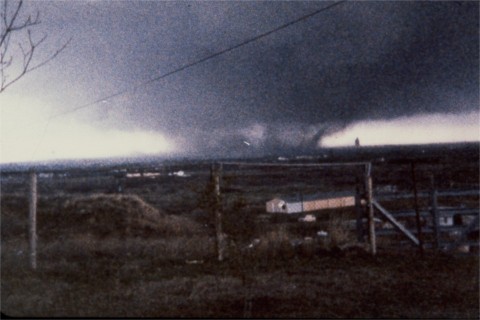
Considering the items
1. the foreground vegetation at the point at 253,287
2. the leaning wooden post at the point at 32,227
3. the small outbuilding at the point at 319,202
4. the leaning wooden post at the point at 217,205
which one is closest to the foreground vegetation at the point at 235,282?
the foreground vegetation at the point at 253,287

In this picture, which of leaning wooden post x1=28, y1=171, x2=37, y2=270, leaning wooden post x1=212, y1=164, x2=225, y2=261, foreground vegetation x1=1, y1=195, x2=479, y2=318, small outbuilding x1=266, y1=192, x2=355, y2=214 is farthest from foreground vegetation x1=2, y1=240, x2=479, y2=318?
small outbuilding x1=266, y1=192, x2=355, y2=214

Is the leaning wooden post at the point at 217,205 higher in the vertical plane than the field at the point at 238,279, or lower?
higher

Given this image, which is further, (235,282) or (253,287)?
(235,282)

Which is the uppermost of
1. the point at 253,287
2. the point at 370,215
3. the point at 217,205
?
the point at 217,205

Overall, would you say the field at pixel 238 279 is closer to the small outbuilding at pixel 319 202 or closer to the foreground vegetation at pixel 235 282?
the foreground vegetation at pixel 235 282

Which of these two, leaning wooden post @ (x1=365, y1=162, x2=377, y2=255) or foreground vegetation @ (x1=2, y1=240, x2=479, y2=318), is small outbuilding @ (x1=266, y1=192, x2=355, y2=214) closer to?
leaning wooden post @ (x1=365, y1=162, x2=377, y2=255)

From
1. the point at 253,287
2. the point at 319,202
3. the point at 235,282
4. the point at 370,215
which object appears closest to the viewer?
the point at 253,287

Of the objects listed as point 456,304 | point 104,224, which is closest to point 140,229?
point 104,224

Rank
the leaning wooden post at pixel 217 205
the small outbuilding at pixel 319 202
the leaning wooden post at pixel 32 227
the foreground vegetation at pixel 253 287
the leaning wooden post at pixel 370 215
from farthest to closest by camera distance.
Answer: the small outbuilding at pixel 319 202 < the leaning wooden post at pixel 370 215 < the leaning wooden post at pixel 217 205 < the leaning wooden post at pixel 32 227 < the foreground vegetation at pixel 253 287

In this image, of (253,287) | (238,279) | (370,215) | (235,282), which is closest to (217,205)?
(238,279)

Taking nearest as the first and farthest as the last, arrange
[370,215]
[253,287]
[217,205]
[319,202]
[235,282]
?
[253,287], [235,282], [217,205], [370,215], [319,202]

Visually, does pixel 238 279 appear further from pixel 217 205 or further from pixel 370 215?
pixel 370 215
